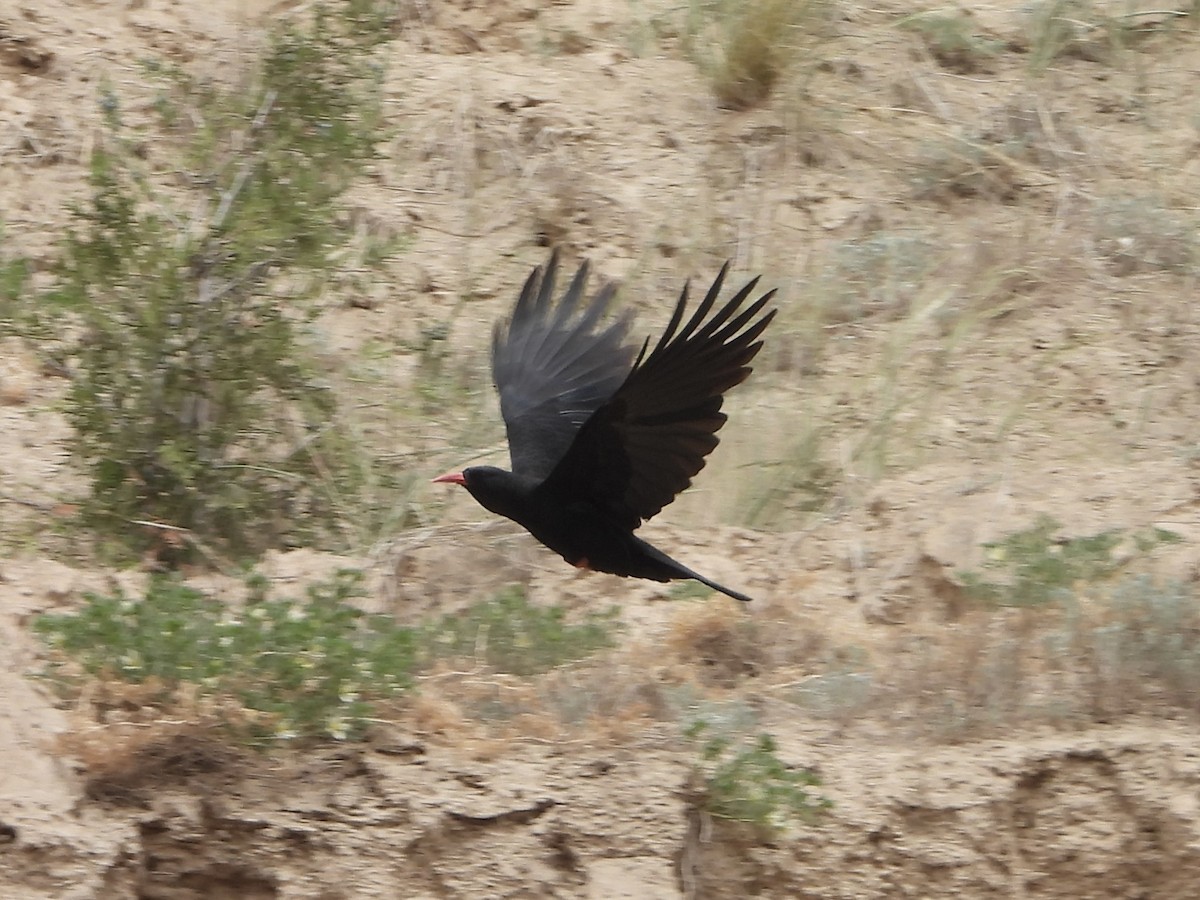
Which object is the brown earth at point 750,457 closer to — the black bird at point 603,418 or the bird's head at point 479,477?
the black bird at point 603,418

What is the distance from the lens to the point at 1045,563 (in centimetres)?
559

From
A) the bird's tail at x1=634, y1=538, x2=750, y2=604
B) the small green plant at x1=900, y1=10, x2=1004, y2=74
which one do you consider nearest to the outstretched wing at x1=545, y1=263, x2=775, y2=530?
the bird's tail at x1=634, y1=538, x2=750, y2=604

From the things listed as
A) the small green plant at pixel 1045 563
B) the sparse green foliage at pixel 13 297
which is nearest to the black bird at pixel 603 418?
the small green plant at pixel 1045 563

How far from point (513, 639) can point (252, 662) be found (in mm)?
990

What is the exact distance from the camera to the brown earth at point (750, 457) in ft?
14.7

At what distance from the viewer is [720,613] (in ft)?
18.8

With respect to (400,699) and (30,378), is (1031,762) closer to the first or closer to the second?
(400,699)

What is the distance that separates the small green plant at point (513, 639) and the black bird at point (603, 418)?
0.67 ft

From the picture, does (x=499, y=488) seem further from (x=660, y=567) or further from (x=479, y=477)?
(x=660, y=567)

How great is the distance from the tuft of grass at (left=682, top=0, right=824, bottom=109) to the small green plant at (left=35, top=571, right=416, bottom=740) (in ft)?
15.7

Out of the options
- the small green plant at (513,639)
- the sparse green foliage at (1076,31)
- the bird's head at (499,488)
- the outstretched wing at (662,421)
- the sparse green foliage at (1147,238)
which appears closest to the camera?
the outstretched wing at (662,421)

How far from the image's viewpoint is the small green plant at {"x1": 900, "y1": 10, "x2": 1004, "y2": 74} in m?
9.00

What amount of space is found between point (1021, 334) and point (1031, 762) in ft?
10.5

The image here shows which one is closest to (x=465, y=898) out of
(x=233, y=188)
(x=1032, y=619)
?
(x=1032, y=619)
